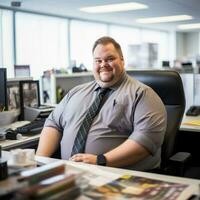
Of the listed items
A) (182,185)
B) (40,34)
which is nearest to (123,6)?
(40,34)

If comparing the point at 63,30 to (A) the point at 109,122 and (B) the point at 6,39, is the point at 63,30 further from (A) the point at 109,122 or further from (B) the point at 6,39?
(A) the point at 109,122

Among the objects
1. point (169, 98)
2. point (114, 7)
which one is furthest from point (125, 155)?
point (114, 7)

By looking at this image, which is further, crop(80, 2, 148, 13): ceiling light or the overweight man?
crop(80, 2, 148, 13): ceiling light

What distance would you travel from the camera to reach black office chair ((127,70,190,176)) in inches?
83.4

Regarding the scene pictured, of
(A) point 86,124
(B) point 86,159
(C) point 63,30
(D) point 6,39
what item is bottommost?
(B) point 86,159

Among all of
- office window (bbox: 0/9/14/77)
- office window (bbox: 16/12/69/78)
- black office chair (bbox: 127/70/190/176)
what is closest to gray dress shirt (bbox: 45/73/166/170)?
black office chair (bbox: 127/70/190/176)

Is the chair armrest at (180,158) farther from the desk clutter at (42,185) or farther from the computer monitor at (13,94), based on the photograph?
→ the computer monitor at (13,94)

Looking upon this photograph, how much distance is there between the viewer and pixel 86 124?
1920 mm

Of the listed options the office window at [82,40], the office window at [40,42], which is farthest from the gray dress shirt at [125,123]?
the office window at [82,40]

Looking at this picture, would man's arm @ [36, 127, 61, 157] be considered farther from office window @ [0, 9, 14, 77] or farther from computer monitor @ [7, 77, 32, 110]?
office window @ [0, 9, 14, 77]

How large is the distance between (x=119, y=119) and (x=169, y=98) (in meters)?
0.54

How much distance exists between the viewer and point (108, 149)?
187cm

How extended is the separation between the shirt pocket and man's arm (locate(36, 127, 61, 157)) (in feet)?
1.13

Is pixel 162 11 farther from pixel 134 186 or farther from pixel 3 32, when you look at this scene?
pixel 134 186
